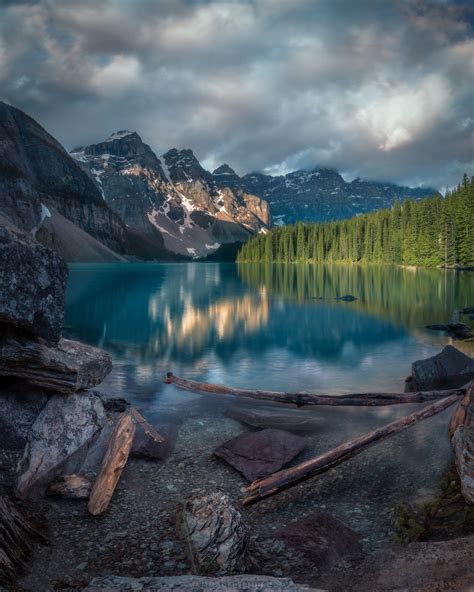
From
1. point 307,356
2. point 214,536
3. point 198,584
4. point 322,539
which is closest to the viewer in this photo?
point 198,584

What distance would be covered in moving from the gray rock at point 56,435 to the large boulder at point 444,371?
41.7 feet

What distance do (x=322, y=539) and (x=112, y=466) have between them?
4952 millimetres

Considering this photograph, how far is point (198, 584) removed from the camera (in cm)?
554

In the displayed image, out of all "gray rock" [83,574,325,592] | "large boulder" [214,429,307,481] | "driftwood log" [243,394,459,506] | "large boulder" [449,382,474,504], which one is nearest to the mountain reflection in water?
"large boulder" [214,429,307,481]

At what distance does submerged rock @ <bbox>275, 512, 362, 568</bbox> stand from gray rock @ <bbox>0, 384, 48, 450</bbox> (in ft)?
19.2

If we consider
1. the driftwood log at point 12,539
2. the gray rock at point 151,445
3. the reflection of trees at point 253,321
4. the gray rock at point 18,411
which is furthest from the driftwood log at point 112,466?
the reflection of trees at point 253,321

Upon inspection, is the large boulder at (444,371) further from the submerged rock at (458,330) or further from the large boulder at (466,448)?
the submerged rock at (458,330)

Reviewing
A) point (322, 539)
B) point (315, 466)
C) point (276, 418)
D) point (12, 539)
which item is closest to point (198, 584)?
point (322, 539)

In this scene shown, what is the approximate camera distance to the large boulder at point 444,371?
55.8 ft

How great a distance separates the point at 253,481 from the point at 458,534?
176 inches

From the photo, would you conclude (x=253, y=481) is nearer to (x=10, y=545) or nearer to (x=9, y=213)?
(x=10, y=545)

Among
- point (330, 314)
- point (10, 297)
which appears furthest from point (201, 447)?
point (330, 314)

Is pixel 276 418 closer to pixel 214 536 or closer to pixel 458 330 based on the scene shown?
pixel 214 536

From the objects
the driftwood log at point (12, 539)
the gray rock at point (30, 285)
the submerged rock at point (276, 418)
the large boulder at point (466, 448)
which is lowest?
the submerged rock at point (276, 418)
